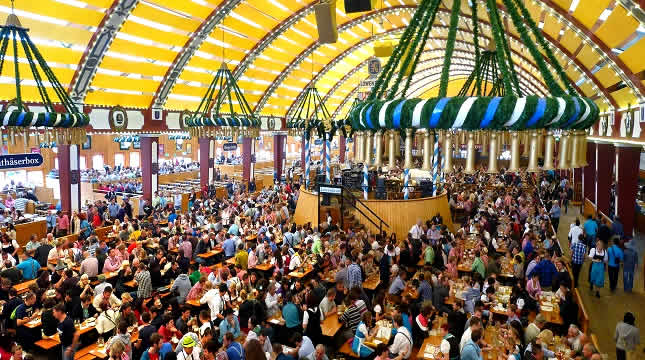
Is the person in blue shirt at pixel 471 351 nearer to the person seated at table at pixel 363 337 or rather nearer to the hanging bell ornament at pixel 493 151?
the person seated at table at pixel 363 337

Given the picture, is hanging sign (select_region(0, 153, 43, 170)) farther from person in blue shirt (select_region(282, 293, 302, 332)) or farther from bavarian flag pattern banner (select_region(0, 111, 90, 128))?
person in blue shirt (select_region(282, 293, 302, 332))

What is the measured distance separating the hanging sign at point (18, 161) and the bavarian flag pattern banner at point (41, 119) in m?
4.75

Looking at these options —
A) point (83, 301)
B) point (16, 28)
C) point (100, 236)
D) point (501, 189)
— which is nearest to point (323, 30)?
point (16, 28)

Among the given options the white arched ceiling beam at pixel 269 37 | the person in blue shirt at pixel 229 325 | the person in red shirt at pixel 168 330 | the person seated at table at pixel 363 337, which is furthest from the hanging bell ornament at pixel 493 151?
the white arched ceiling beam at pixel 269 37

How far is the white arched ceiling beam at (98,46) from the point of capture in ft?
44.4

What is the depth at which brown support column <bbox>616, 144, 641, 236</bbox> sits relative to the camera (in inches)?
479

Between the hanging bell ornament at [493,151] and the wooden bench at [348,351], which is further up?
the hanging bell ornament at [493,151]

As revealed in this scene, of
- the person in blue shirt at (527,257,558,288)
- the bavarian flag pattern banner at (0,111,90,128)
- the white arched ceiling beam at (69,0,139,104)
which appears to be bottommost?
the person in blue shirt at (527,257,558,288)

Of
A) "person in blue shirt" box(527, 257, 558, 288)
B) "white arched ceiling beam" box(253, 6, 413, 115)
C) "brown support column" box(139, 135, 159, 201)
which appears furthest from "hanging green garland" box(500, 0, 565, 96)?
"white arched ceiling beam" box(253, 6, 413, 115)

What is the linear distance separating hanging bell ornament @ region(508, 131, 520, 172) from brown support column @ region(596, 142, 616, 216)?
14.5 metres

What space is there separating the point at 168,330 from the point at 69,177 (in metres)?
10.8

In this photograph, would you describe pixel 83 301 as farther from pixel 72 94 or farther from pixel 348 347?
pixel 72 94

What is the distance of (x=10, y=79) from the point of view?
42.5 ft

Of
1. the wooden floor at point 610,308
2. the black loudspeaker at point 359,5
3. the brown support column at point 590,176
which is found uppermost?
the black loudspeaker at point 359,5
